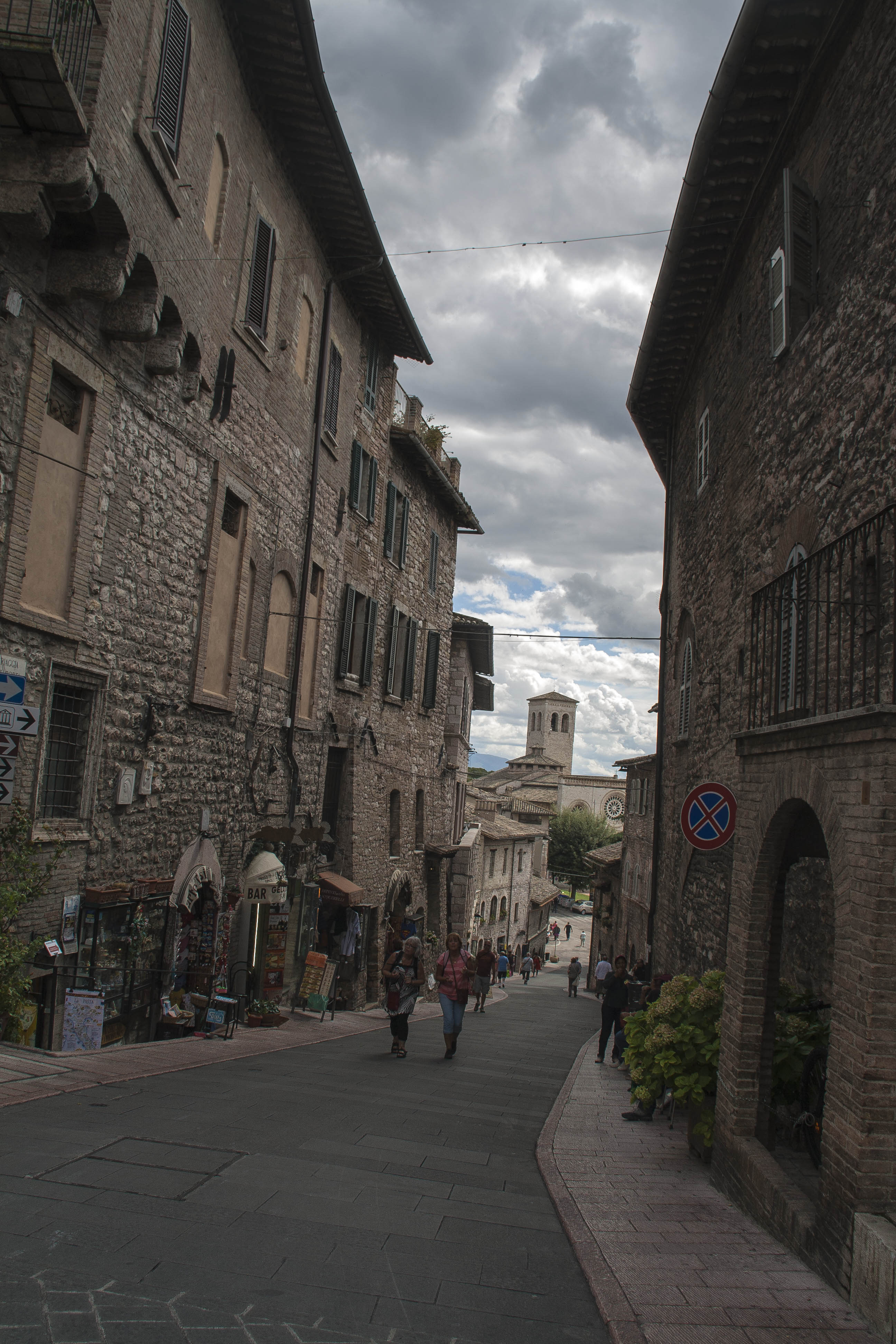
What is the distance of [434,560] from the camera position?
24719 millimetres

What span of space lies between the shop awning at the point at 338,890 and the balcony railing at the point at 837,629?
10668mm

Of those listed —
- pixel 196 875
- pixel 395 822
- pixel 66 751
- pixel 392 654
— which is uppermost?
pixel 392 654

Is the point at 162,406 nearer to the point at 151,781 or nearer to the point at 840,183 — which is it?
the point at 151,781

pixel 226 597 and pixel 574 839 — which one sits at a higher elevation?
pixel 226 597

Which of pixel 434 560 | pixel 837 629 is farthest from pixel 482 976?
pixel 837 629

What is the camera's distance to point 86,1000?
28.6 ft

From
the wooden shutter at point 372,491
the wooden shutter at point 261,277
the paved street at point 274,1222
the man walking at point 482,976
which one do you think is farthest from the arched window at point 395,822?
the paved street at point 274,1222

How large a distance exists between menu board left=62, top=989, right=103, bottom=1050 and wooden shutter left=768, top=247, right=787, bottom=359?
8.82 metres

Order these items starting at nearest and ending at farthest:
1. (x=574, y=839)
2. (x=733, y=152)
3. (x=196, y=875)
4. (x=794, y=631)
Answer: (x=794, y=631)
(x=733, y=152)
(x=196, y=875)
(x=574, y=839)

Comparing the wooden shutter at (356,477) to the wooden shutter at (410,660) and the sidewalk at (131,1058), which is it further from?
the sidewalk at (131,1058)

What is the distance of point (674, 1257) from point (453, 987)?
6.23 metres

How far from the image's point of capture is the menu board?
871cm

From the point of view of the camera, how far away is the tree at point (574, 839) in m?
82.4

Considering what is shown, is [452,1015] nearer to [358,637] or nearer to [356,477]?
[358,637]
